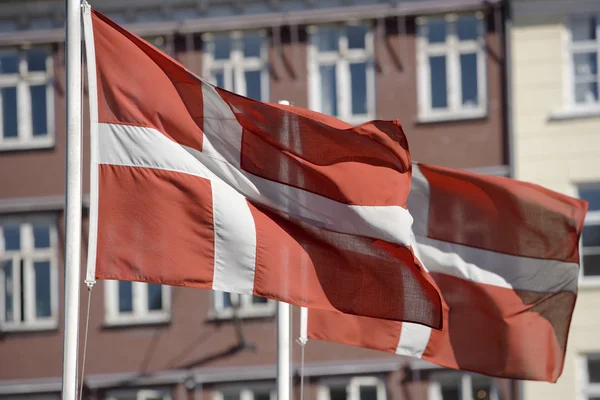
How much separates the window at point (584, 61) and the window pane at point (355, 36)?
3.22m

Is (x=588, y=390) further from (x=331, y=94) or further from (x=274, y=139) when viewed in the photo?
(x=274, y=139)

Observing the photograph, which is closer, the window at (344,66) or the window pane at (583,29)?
the window pane at (583,29)

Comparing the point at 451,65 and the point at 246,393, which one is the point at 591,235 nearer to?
the point at 451,65

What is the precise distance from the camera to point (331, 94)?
24266 mm

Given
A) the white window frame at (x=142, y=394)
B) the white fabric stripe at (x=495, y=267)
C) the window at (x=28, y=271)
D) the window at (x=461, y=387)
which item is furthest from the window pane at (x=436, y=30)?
the white fabric stripe at (x=495, y=267)

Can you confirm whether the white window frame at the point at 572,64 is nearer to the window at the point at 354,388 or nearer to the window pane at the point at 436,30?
the window pane at the point at 436,30

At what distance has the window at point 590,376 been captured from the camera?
2320 centimetres

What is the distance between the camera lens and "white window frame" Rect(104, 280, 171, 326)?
945 inches

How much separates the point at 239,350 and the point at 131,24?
5498 millimetres

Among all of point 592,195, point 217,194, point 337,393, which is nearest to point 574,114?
point 592,195

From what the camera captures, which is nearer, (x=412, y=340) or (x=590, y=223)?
(x=412, y=340)

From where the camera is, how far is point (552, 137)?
23.5 metres

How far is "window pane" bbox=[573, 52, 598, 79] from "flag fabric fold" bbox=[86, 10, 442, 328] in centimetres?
1336

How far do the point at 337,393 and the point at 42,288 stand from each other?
5019mm
